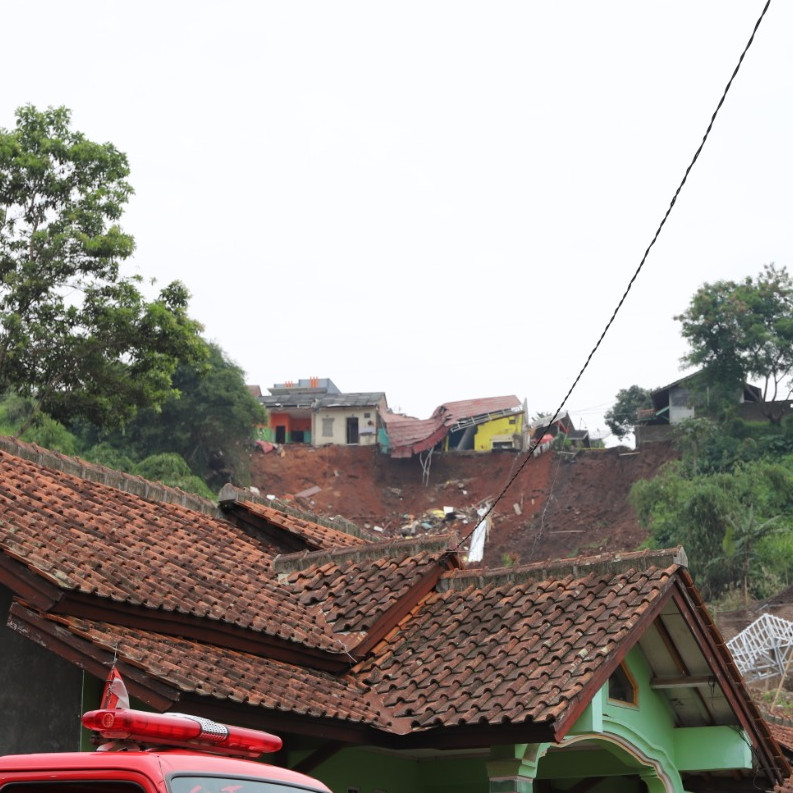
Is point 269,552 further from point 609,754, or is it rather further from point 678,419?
point 678,419

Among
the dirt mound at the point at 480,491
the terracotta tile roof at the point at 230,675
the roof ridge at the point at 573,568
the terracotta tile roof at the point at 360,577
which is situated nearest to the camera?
the terracotta tile roof at the point at 230,675

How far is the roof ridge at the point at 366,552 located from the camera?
13.1 meters

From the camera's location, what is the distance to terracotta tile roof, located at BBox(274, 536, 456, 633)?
12305mm

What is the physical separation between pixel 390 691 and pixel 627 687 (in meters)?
2.60

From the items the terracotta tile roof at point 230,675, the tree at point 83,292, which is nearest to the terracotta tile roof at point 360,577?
the terracotta tile roof at point 230,675

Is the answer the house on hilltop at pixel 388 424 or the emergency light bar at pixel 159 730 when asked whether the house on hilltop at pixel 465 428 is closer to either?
the house on hilltop at pixel 388 424

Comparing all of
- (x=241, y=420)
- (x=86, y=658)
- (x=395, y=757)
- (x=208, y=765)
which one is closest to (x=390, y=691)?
(x=395, y=757)

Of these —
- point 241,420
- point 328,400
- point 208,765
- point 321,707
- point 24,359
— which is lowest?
point 208,765

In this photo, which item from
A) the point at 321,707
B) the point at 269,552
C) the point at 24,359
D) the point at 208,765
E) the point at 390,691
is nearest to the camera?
the point at 208,765

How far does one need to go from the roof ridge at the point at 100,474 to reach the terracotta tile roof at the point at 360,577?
5.11 feet

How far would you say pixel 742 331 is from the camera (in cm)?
6562

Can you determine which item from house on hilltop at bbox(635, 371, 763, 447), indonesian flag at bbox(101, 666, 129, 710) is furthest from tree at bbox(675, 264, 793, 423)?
indonesian flag at bbox(101, 666, 129, 710)

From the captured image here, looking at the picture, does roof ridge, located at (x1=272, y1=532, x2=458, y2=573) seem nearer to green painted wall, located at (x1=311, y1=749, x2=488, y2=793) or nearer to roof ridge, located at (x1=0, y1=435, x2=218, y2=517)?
roof ridge, located at (x1=0, y1=435, x2=218, y2=517)

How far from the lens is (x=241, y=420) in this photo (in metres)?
63.6
